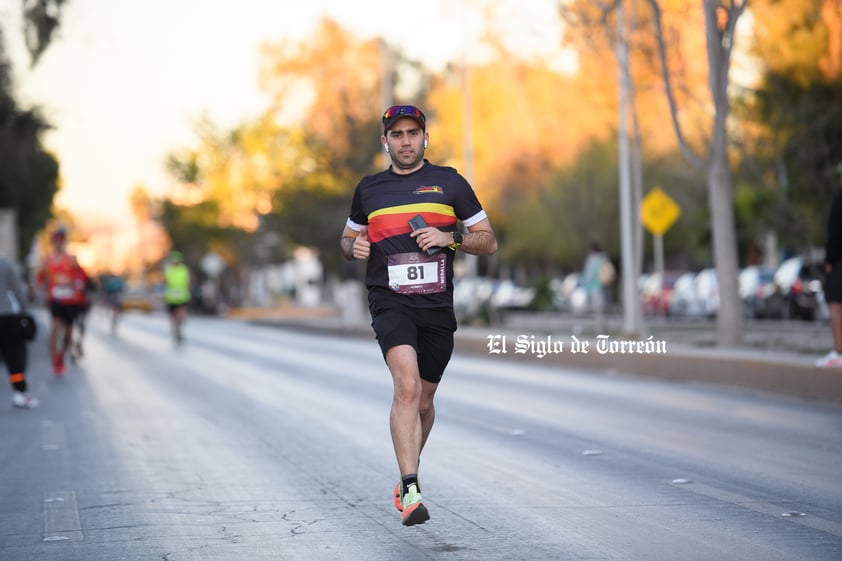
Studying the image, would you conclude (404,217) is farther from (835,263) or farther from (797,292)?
(797,292)

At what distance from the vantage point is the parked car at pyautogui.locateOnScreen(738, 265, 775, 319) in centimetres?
3697

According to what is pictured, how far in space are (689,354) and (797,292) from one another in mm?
17131

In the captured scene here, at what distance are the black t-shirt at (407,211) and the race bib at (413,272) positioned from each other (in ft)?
0.08

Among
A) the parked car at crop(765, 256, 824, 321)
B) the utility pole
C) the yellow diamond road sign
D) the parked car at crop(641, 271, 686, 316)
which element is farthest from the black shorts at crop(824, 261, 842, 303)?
the parked car at crop(641, 271, 686, 316)

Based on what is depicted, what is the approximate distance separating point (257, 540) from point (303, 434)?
4976mm

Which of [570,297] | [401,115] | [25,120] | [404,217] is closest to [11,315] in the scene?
[404,217]

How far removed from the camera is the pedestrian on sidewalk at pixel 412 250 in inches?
274

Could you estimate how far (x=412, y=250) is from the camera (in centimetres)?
707

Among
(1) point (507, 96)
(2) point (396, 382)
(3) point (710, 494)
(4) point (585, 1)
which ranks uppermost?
(1) point (507, 96)

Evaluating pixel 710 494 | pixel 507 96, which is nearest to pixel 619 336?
pixel 710 494

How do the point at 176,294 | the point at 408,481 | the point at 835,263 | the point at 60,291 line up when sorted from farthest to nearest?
the point at 176,294
the point at 60,291
the point at 835,263
the point at 408,481

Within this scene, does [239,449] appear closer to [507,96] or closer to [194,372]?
[194,372]

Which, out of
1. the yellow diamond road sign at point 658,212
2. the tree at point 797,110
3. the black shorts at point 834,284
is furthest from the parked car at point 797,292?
the black shorts at point 834,284

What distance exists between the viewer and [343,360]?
2388cm
